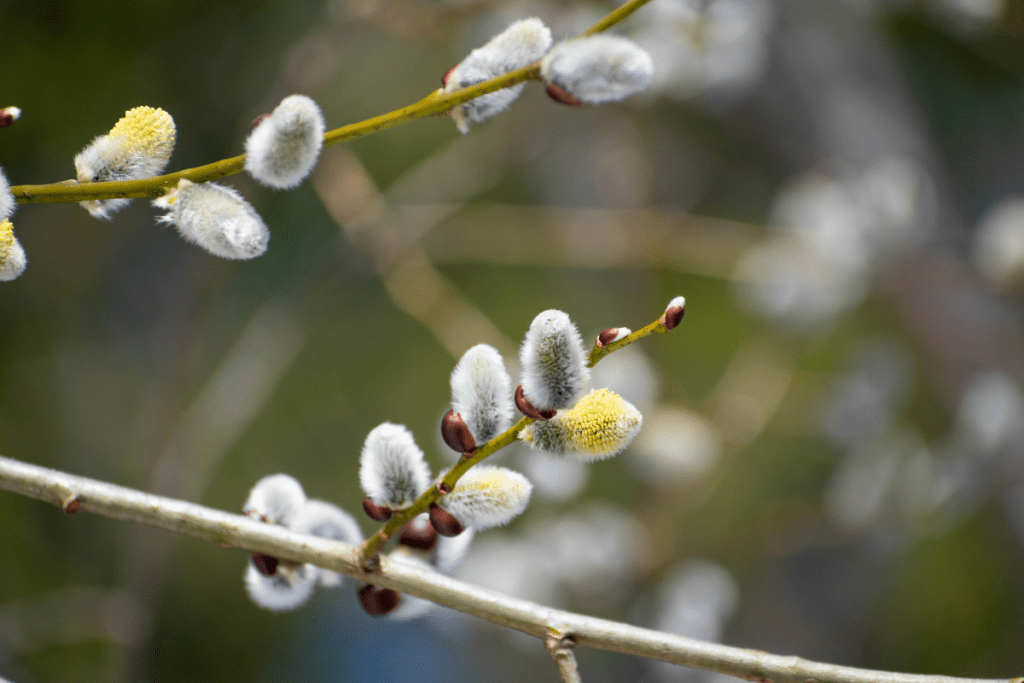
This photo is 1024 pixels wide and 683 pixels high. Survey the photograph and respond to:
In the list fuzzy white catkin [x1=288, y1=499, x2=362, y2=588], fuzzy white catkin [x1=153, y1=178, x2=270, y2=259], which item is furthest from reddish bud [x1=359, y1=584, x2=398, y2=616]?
fuzzy white catkin [x1=153, y1=178, x2=270, y2=259]

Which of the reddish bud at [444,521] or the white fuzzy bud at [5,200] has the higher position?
the white fuzzy bud at [5,200]

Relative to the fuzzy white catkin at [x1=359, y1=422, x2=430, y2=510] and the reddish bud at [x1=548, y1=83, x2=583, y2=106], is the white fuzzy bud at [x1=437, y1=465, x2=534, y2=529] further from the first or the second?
the reddish bud at [x1=548, y1=83, x2=583, y2=106]

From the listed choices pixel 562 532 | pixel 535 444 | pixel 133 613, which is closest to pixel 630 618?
pixel 562 532

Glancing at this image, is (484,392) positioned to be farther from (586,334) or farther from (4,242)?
(586,334)

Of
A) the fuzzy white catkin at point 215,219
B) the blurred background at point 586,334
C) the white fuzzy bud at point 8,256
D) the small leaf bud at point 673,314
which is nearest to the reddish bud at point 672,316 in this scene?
the small leaf bud at point 673,314

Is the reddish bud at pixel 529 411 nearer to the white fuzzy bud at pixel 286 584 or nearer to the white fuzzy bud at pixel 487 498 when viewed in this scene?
the white fuzzy bud at pixel 487 498

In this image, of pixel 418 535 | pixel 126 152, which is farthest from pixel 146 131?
pixel 418 535
